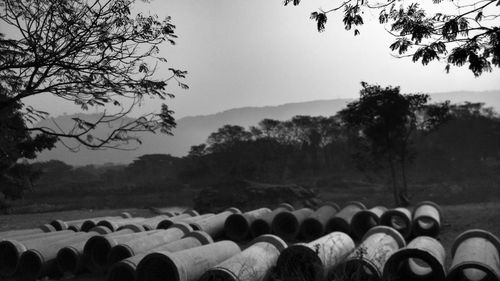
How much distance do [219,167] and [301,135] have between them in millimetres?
14168

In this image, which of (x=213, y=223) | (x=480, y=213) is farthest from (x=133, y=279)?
(x=480, y=213)

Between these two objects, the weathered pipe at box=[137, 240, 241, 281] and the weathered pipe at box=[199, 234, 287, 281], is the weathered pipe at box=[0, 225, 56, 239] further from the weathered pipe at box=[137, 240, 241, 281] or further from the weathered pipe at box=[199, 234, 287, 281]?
the weathered pipe at box=[199, 234, 287, 281]

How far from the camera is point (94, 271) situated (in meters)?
10.2

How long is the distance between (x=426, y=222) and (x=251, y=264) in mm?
8632

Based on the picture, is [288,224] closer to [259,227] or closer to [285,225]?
[285,225]

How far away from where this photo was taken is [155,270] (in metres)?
7.67

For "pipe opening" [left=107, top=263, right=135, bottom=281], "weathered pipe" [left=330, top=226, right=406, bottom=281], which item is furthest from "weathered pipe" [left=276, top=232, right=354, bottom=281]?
"pipe opening" [left=107, top=263, right=135, bottom=281]

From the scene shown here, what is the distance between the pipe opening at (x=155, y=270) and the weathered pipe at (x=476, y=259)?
4.67 meters

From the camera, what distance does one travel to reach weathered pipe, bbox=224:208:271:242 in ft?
46.2

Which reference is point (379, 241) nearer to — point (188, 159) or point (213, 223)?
point (213, 223)

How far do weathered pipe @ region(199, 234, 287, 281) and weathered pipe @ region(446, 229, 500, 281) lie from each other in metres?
3.05

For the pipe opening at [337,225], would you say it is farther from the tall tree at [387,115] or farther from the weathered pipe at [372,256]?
the tall tree at [387,115]

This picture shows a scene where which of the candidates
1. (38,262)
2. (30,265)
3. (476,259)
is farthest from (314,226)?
(30,265)

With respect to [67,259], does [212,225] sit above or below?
above
